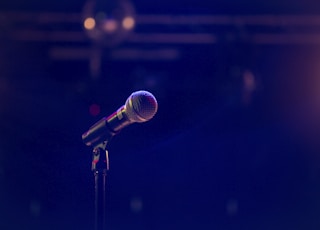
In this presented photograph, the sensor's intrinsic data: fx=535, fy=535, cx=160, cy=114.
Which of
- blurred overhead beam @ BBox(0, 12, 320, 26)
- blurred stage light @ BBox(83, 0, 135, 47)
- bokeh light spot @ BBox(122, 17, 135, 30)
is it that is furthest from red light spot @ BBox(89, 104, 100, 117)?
blurred overhead beam @ BBox(0, 12, 320, 26)

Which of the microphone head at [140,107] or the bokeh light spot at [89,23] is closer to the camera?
the microphone head at [140,107]

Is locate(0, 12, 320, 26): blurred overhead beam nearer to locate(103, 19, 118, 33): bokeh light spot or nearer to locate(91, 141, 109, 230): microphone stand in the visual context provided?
locate(103, 19, 118, 33): bokeh light spot

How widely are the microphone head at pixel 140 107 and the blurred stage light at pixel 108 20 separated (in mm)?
2108

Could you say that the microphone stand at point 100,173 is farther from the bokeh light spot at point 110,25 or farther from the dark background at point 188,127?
the bokeh light spot at point 110,25

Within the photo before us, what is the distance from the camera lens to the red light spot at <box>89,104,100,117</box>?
12.2 feet

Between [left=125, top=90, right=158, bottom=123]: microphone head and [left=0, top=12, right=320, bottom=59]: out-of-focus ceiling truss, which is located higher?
[left=0, top=12, right=320, bottom=59]: out-of-focus ceiling truss

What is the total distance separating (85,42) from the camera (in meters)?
4.42

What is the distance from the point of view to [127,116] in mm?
1858

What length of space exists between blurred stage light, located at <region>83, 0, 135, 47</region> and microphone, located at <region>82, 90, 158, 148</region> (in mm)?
1948

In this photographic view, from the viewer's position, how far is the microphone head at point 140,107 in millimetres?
1804

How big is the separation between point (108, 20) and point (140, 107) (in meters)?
2.16

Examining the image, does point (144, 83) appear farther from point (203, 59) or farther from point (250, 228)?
point (250, 228)

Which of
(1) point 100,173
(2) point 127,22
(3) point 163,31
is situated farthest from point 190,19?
(1) point 100,173

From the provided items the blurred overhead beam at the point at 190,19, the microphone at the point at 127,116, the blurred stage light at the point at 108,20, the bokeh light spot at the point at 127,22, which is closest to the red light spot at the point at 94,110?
the blurred stage light at the point at 108,20
